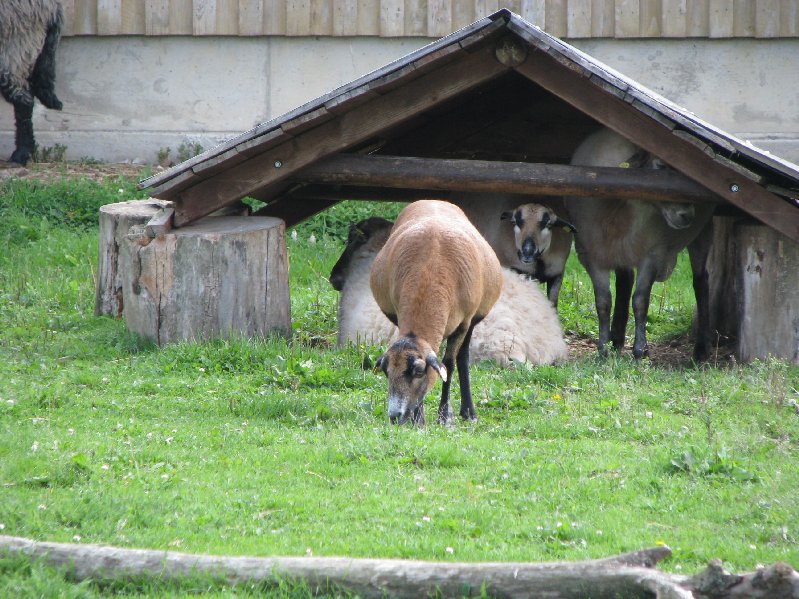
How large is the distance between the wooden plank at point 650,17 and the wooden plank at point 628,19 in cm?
5

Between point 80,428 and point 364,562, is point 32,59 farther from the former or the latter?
point 364,562

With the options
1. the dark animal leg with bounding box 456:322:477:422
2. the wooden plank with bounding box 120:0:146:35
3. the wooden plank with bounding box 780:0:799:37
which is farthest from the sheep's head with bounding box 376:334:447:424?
the wooden plank with bounding box 780:0:799:37

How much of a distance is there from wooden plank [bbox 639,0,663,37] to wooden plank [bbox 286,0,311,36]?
406 cm

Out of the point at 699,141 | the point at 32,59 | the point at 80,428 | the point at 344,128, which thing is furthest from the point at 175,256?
the point at 32,59

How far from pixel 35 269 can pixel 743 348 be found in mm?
6769

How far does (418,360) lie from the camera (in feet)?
20.8

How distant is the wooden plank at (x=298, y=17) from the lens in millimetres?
13711

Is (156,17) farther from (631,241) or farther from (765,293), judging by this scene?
(765,293)

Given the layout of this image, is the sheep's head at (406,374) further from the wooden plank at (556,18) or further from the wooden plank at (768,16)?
the wooden plank at (768,16)

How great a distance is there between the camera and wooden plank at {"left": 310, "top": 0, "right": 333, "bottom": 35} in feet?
45.1

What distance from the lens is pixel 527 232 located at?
32.3 feet

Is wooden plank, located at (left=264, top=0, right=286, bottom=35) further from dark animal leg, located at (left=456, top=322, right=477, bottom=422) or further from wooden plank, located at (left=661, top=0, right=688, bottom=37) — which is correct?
dark animal leg, located at (left=456, top=322, right=477, bottom=422)

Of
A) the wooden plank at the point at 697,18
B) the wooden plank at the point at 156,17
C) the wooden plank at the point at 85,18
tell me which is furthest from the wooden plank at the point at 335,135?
the wooden plank at the point at 697,18

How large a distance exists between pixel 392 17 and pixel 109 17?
3462 mm
